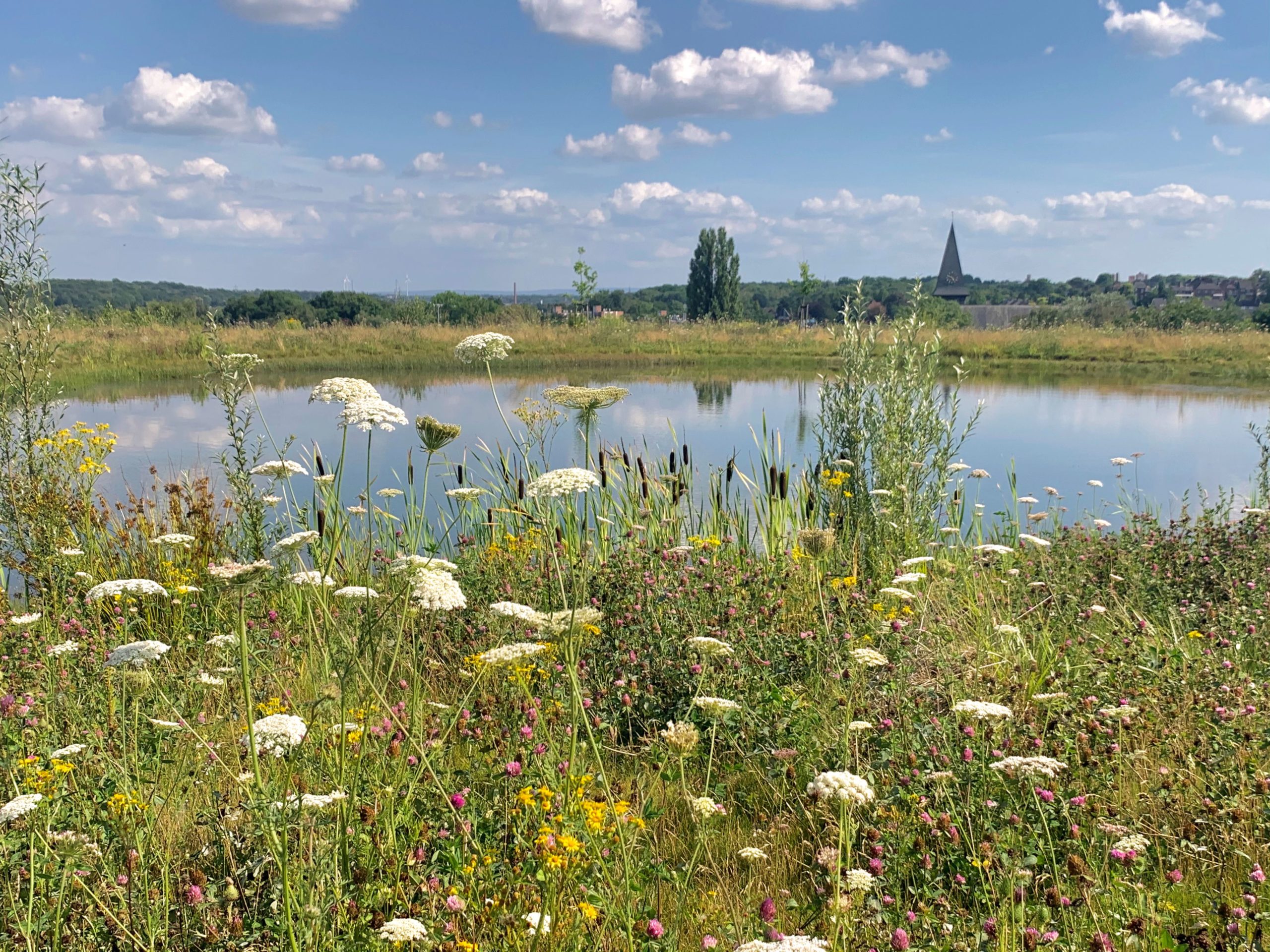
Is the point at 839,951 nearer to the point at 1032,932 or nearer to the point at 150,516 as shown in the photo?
the point at 1032,932

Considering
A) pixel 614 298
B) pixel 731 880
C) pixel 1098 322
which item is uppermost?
pixel 614 298

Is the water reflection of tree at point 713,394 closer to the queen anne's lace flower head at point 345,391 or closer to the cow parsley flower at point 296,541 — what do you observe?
the queen anne's lace flower head at point 345,391

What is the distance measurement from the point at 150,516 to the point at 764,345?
23174 millimetres

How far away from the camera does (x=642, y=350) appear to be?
25.8 meters

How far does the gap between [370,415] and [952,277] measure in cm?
7811

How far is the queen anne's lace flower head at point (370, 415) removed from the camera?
2197mm

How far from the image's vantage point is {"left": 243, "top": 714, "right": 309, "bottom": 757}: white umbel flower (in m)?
1.83

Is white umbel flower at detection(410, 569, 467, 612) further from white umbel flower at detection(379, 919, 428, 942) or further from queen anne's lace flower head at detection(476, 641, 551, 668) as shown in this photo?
white umbel flower at detection(379, 919, 428, 942)

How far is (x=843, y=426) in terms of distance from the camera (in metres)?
5.99

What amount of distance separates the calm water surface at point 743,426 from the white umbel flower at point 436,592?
4.70 m

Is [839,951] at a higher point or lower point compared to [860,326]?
lower

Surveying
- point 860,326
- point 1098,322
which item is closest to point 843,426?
A: point 860,326

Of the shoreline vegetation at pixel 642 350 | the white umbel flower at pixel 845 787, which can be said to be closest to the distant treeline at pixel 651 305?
the shoreline vegetation at pixel 642 350

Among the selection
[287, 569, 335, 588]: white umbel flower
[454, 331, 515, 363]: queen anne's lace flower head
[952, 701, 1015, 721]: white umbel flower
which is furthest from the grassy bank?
[952, 701, 1015, 721]: white umbel flower
